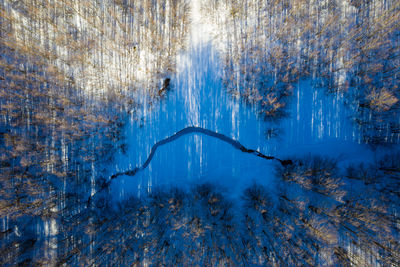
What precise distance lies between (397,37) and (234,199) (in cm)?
802

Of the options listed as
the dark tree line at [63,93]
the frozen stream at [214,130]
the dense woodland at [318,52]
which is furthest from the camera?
the dark tree line at [63,93]

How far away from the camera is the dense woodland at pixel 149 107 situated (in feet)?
19.1

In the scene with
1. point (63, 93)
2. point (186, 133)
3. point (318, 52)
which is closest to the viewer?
point (318, 52)

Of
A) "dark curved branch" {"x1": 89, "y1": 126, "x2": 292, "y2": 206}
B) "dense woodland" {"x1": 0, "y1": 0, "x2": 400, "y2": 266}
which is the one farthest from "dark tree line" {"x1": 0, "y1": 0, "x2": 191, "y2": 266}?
"dark curved branch" {"x1": 89, "y1": 126, "x2": 292, "y2": 206}

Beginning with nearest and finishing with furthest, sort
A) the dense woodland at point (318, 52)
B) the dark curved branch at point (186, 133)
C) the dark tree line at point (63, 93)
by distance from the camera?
1. the dense woodland at point (318, 52)
2. the dark curved branch at point (186, 133)
3. the dark tree line at point (63, 93)

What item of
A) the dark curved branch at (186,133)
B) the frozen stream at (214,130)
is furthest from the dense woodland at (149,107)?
the dark curved branch at (186,133)

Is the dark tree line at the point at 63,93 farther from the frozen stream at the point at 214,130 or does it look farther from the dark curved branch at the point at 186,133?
the dark curved branch at the point at 186,133

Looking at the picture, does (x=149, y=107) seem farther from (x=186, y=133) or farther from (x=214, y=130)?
(x=214, y=130)

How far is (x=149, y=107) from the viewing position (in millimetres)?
6508

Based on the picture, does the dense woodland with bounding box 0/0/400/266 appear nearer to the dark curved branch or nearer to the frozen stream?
the frozen stream

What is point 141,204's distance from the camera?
6449 millimetres

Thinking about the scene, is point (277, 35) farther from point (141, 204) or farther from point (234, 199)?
point (141, 204)

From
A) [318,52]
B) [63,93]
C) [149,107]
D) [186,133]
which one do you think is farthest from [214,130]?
[63,93]

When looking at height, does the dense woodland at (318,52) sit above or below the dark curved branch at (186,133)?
above
